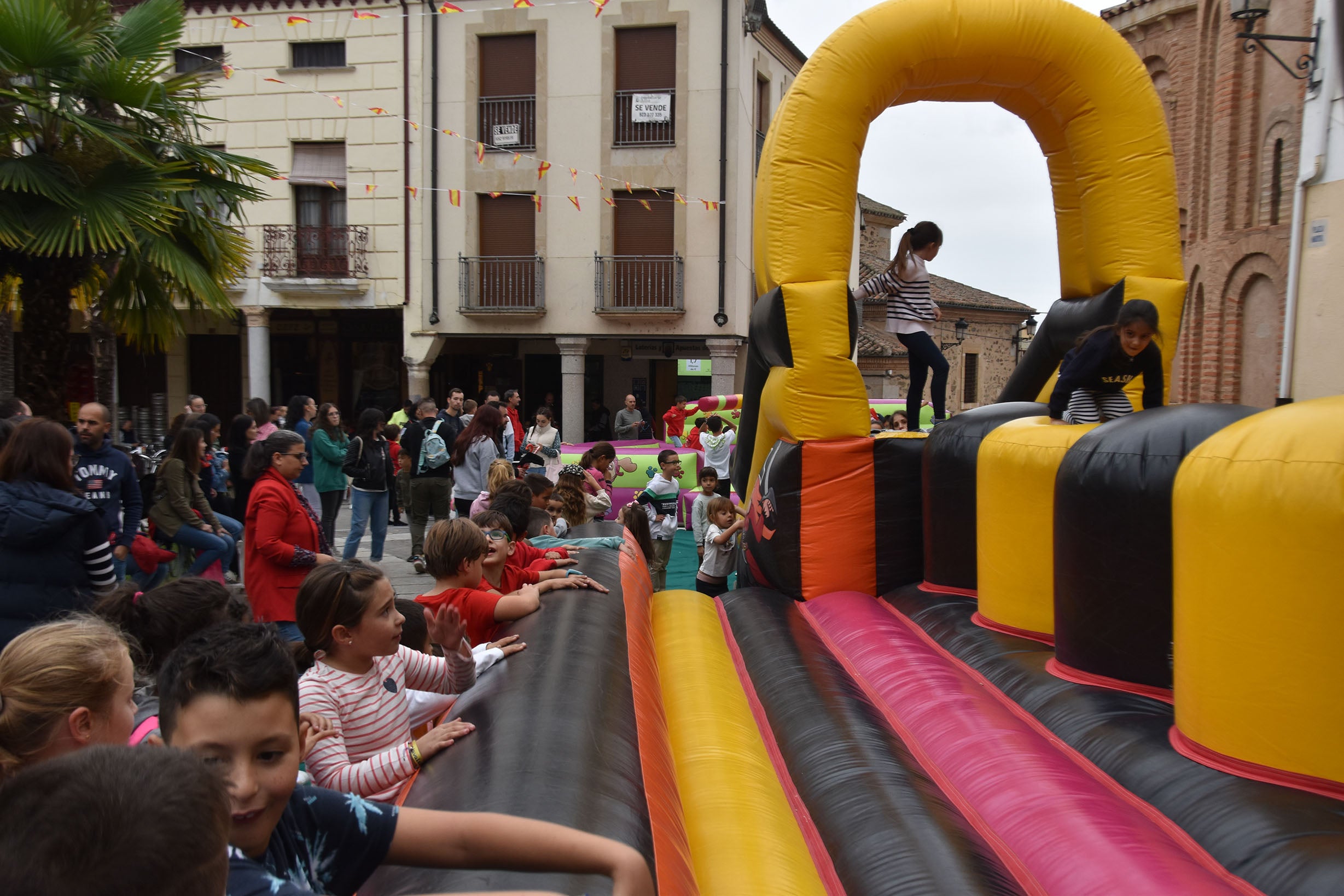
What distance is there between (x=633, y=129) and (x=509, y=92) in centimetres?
231

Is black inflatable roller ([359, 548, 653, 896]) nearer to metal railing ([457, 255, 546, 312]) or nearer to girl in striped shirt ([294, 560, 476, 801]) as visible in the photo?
girl in striped shirt ([294, 560, 476, 801])

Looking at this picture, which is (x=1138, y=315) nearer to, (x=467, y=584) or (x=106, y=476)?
(x=467, y=584)

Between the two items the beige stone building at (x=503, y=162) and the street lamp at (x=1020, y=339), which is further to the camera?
the street lamp at (x=1020, y=339)

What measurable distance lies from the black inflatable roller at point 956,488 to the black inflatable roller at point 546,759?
1.92 m

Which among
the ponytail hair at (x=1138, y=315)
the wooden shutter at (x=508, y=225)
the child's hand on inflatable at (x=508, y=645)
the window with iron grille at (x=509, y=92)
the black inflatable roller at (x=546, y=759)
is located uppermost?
the window with iron grille at (x=509, y=92)

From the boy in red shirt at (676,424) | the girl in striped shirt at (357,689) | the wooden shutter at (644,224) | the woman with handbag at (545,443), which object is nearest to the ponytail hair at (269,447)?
the girl in striped shirt at (357,689)

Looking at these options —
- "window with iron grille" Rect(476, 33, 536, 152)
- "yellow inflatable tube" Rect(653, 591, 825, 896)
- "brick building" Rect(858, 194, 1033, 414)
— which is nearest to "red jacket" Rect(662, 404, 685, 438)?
"window with iron grille" Rect(476, 33, 536, 152)

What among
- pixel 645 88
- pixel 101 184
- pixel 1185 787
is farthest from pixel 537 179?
pixel 1185 787

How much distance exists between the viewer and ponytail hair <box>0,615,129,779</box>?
5.18 feet

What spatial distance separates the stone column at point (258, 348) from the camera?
698 inches

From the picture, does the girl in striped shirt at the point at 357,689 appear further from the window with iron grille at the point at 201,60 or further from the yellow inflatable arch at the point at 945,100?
the window with iron grille at the point at 201,60

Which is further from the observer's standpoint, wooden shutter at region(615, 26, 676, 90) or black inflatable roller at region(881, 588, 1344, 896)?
wooden shutter at region(615, 26, 676, 90)

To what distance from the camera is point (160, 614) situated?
101 inches

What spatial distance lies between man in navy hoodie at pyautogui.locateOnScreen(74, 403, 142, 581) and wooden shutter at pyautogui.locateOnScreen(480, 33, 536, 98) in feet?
44.9
